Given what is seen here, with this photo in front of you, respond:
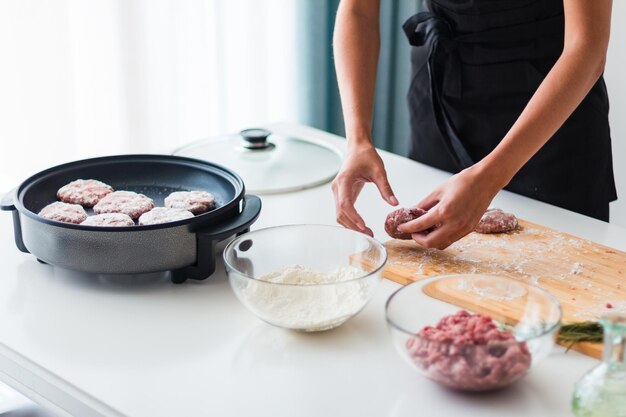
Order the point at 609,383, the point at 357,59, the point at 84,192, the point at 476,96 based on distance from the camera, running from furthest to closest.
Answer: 1. the point at 476,96
2. the point at 357,59
3. the point at 84,192
4. the point at 609,383

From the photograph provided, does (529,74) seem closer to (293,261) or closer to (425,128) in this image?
(425,128)

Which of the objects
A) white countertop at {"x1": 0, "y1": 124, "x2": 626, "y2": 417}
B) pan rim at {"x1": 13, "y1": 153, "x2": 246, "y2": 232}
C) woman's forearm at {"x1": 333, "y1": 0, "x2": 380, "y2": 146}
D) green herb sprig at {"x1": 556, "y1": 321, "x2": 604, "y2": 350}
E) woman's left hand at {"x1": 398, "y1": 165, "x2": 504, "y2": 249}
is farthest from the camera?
woman's forearm at {"x1": 333, "y1": 0, "x2": 380, "y2": 146}

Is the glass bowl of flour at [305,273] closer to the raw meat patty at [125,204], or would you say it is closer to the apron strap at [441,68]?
the raw meat patty at [125,204]

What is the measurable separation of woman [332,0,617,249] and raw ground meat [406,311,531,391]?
1.62ft

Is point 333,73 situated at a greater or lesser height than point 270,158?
lesser

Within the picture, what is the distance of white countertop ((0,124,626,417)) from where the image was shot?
1.05 meters

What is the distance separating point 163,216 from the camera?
138cm

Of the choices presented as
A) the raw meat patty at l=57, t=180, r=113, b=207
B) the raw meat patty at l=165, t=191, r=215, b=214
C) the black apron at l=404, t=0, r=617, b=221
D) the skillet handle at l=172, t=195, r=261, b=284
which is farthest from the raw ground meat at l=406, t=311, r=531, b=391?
the black apron at l=404, t=0, r=617, b=221

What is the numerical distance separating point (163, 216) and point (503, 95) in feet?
2.85

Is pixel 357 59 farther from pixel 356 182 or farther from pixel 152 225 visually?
pixel 152 225

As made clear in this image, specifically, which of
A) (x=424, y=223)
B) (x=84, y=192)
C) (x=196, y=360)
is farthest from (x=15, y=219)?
(x=424, y=223)

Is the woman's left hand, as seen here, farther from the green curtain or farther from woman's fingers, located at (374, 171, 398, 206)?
the green curtain

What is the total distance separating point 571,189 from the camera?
1831 mm

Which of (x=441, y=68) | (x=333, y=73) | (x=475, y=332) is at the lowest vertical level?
(x=333, y=73)
